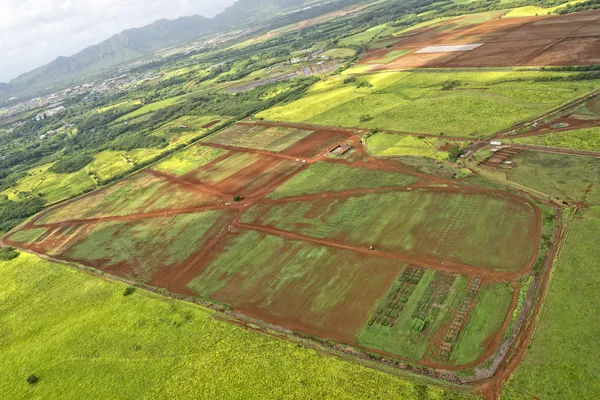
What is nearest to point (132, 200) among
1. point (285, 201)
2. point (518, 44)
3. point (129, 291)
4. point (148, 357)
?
point (129, 291)

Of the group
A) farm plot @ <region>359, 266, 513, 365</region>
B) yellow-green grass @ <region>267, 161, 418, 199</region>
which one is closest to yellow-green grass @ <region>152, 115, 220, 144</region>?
yellow-green grass @ <region>267, 161, 418, 199</region>

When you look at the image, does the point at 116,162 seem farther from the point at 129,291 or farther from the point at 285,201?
the point at 129,291

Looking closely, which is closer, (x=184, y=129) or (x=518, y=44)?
(x=518, y=44)

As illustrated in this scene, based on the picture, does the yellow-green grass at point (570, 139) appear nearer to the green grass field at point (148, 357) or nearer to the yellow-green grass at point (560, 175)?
the yellow-green grass at point (560, 175)

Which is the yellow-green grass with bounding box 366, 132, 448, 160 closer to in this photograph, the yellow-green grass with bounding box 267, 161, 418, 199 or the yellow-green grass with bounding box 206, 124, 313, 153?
the yellow-green grass with bounding box 267, 161, 418, 199

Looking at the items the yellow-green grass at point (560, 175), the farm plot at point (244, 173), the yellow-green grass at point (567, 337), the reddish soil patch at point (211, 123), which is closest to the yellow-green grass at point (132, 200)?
the farm plot at point (244, 173)

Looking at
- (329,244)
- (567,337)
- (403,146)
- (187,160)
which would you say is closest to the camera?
(567,337)

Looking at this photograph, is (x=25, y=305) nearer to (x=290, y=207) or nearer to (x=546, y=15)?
(x=290, y=207)
